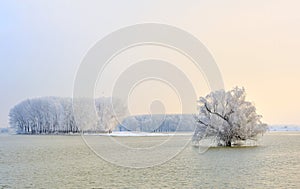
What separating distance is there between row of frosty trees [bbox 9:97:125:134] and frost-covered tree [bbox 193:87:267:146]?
5380 cm

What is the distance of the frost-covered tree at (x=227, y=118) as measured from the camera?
48000mm

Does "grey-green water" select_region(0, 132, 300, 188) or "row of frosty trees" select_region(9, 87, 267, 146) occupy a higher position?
"row of frosty trees" select_region(9, 87, 267, 146)

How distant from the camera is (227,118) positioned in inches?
1903

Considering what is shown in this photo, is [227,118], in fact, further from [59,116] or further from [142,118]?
[59,116]

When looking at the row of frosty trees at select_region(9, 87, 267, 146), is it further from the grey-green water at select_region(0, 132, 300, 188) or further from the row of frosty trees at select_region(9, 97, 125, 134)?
the grey-green water at select_region(0, 132, 300, 188)

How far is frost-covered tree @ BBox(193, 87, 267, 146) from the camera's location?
48.0 m

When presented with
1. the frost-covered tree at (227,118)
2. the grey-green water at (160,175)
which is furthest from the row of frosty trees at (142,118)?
the grey-green water at (160,175)

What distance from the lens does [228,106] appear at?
48.9 m

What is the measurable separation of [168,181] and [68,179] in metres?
6.61

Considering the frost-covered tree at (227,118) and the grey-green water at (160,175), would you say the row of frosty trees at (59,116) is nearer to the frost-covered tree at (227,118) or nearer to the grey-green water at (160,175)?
the frost-covered tree at (227,118)

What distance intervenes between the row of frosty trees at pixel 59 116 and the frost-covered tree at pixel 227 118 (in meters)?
53.8

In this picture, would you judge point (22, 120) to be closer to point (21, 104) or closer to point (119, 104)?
point (21, 104)

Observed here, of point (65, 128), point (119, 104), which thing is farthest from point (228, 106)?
point (65, 128)

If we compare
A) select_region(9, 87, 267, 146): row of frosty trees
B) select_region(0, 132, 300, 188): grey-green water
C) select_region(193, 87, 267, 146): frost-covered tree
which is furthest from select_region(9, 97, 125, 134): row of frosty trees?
select_region(0, 132, 300, 188): grey-green water
